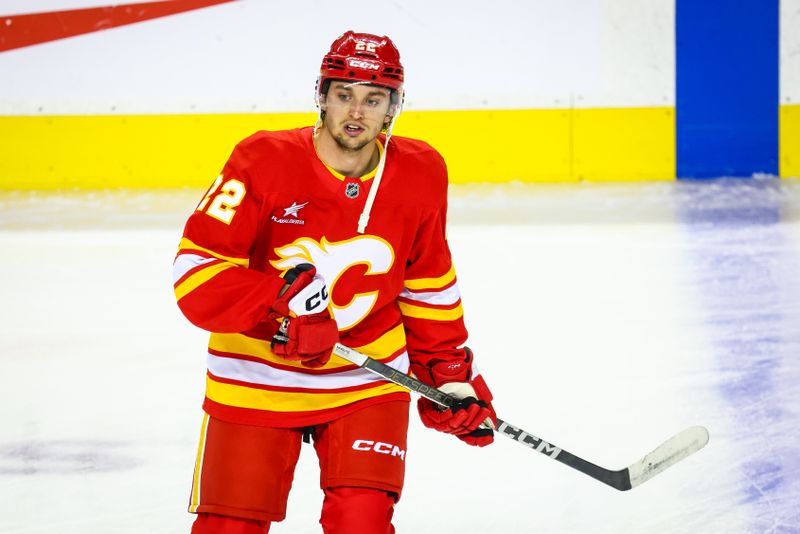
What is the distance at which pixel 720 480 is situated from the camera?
101 inches

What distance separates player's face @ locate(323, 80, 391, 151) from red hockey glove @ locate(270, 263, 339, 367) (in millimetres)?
243

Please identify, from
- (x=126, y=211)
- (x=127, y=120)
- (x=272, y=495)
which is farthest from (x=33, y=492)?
(x=127, y=120)

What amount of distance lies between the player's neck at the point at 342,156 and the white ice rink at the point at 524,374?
0.79 metres

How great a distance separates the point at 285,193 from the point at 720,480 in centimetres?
125

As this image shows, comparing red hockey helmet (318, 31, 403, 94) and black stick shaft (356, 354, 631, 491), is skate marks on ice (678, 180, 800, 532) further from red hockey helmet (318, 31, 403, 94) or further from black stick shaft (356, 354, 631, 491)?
red hockey helmet (318, 31, 403, 94)

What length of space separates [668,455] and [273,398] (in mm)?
778

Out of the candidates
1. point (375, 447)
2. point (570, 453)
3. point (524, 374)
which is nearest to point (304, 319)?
point (375, 447)

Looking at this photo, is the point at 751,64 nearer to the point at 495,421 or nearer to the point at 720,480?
the point at 720,480

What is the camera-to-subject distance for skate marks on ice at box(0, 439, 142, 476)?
2.63m

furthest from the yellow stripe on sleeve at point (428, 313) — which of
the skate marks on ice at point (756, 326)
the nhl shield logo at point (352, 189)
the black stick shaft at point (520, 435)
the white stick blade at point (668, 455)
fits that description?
the skate marks on ice at point (756, 326)

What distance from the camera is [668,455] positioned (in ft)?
7.31

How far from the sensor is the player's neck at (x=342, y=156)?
6.29ft

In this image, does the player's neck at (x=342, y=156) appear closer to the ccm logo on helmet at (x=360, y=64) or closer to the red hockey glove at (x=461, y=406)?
the ccm logo on helmet at (x=360, y=64)

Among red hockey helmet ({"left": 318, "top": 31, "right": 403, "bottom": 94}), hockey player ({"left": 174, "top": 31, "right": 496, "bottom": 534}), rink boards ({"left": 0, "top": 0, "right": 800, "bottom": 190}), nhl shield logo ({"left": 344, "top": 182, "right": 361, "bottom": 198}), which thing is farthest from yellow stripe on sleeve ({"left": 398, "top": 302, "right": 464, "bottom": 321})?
rink boards ({"left": 0, "top": 0, "right": 800, "bottom": 190})
